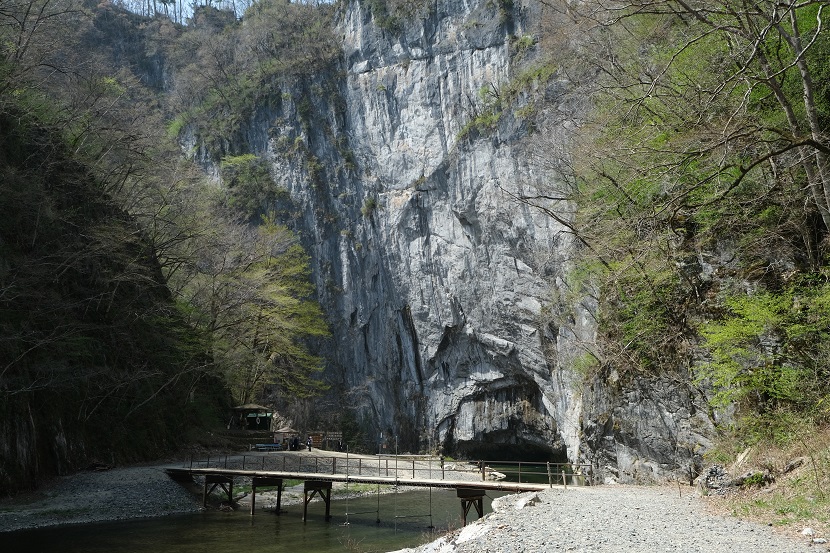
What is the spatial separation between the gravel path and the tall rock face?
18.9m

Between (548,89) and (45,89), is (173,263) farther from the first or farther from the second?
(548,89)

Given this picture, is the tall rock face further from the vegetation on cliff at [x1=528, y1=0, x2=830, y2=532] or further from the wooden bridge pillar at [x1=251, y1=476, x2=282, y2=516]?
the wooden bridge pillar at [x1=251, y1=476, x2=282, y2=516]

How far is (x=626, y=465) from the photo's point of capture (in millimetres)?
14734

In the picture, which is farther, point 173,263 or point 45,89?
point 173,263

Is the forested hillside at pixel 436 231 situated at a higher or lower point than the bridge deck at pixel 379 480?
higher

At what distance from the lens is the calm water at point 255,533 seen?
13250mm

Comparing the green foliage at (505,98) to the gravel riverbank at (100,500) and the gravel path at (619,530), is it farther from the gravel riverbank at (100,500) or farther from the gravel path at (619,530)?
the gravel path at (619,530)

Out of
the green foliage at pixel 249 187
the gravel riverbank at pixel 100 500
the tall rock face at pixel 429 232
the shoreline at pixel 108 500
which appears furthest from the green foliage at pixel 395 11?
the gravel riverbank at pixel 100 500

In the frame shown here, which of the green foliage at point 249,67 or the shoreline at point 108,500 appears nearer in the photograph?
the shoreline at point 108,500

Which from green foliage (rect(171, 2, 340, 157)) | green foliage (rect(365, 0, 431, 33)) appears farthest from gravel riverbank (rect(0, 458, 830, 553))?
green foliage (rect(365, 0, 431, 33))

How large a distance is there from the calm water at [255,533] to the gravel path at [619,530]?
184 inches

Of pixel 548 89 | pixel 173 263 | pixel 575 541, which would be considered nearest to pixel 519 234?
pixel 548 89

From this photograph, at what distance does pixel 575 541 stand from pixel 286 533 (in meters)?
10.8

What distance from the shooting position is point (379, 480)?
56.3 feet
